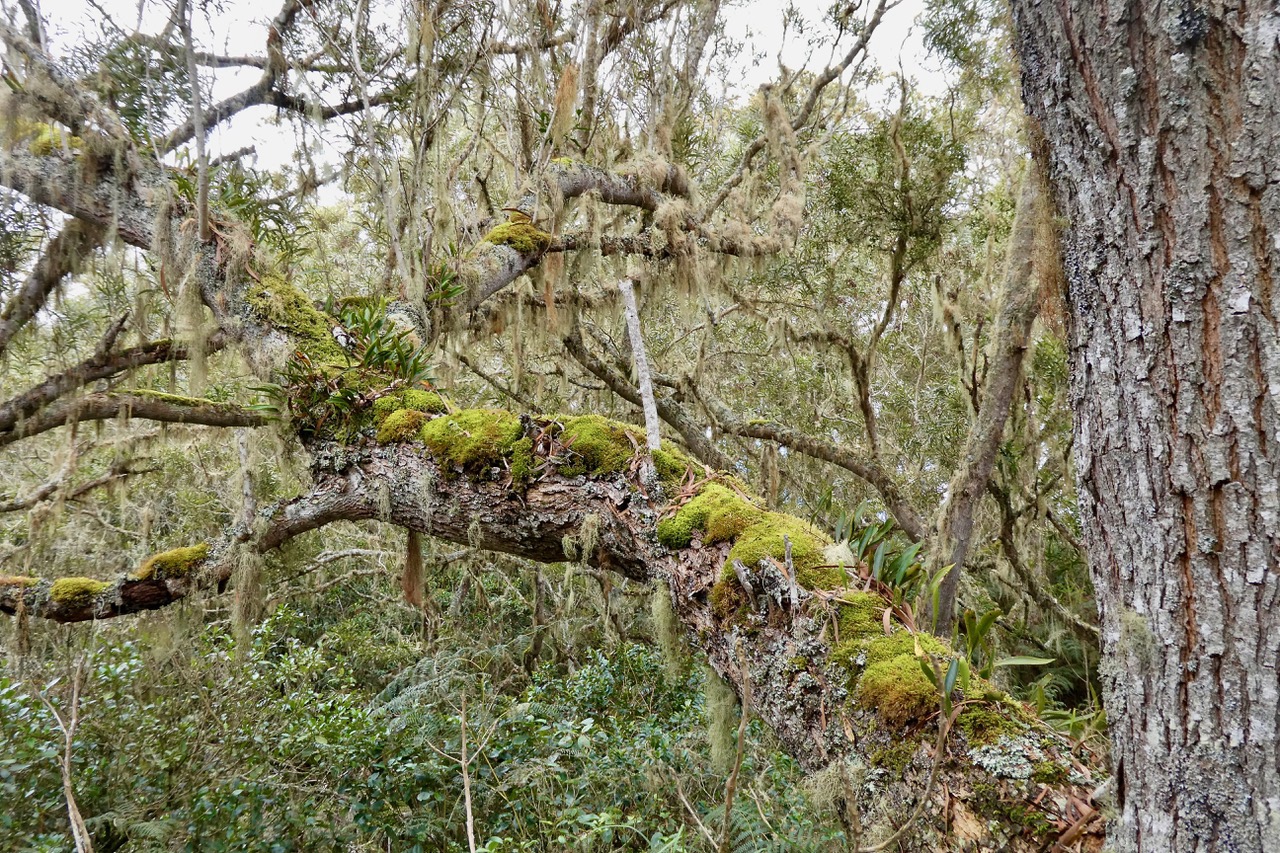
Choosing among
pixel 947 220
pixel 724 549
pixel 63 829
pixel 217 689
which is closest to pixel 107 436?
pixel 217 689

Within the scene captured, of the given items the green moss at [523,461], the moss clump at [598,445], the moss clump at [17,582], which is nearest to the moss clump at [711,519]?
the moss clump at [598,445]

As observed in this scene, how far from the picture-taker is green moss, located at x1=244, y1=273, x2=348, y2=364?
10.6 ft

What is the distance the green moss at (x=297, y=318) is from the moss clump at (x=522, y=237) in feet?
3.89

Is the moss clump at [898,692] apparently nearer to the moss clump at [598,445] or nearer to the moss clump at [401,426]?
the moss clump at [598,445]

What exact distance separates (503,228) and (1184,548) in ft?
12.6

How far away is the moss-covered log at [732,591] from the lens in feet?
4.63

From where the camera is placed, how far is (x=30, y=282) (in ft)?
13.2

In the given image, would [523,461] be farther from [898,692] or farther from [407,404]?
[898,692]

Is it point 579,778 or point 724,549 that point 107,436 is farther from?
point 724,549

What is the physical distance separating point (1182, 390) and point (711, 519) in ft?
4.05

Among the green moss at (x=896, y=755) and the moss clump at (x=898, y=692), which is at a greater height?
the moss clump at (x=898, y=692)

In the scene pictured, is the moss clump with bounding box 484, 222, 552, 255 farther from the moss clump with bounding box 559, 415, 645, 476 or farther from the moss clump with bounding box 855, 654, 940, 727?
the moss clump with bounding box 855, 654, 940, 727

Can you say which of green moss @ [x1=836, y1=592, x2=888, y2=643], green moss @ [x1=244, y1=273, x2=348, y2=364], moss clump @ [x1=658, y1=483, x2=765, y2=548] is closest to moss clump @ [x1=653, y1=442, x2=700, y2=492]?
moss clump @ [x1=658, y1=483, x2=765, y2=548]

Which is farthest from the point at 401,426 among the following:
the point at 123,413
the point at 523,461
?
the point at 123,413
